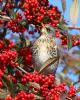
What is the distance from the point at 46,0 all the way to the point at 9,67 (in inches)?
24.9

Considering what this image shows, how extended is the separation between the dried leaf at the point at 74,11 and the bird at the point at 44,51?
0.30 m

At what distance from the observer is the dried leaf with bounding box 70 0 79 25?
12.9 feet

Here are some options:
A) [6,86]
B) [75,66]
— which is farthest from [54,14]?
[75,66]

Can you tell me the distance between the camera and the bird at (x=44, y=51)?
14.0ft

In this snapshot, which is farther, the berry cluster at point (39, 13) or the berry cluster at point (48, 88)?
the berry cluster at point (39, 13)

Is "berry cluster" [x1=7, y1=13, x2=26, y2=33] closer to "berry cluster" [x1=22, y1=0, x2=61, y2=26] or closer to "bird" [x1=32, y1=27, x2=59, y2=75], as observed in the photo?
"berry cluster" [x1=22, y1=0, x2=61, y2=26]

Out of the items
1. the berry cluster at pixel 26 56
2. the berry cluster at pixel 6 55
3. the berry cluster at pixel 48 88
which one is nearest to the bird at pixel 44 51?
the berry cluster at pixel 26 56

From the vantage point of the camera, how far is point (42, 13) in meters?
3.77

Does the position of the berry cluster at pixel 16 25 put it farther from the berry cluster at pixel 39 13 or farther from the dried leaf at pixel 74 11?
the dried leaf at pixel 74 11

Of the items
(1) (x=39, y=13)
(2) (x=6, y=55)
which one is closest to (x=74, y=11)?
(1) (x=39, y=13)

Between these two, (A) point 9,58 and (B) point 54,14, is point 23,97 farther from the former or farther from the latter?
(B) point 54,14

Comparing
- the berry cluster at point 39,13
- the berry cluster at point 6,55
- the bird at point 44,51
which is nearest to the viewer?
the berry cluster at point 6,55

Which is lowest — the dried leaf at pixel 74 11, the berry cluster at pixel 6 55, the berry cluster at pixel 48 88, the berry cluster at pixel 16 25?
the berry cluster at pixel 48 88

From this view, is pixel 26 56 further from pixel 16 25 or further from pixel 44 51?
pixel 44 51
